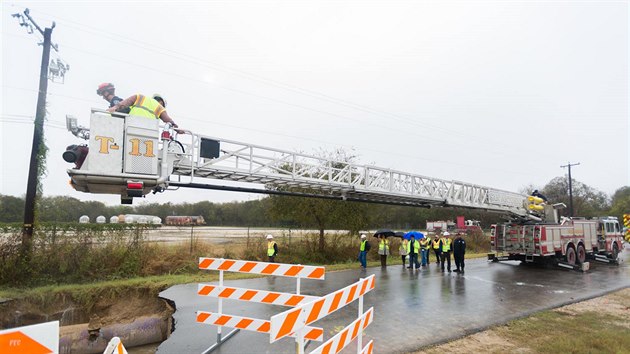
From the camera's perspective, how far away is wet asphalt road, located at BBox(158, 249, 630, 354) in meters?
6.22

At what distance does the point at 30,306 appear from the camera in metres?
9.83

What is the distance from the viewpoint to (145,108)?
608cm

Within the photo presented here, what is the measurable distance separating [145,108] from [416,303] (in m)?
7.43

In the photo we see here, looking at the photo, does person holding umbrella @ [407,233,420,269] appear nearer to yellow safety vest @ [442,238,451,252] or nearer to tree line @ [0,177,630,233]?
yellow safety vest @ [442,238,451,252]

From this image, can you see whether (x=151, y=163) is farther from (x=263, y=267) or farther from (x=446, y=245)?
(x=446, y=245)

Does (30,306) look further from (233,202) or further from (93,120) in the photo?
(233,202)

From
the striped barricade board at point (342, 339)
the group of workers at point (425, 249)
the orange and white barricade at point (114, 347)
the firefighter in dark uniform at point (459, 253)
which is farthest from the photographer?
the group of workers at point (425, 249)

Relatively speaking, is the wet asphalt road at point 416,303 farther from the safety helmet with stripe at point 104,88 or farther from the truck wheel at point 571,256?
the safety helmet with stripe at point 104,88

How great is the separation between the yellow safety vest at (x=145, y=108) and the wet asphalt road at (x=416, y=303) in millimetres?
3812

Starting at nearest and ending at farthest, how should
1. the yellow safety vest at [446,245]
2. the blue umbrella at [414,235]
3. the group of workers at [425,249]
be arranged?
1. the group of workers at [425,249]
2. the yellow safety vest at [446,245]
3. the blue umbrella at [414,235]

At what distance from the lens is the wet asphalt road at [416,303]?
20.4ft

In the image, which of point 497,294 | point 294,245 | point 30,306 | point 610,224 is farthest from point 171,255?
point 610,224

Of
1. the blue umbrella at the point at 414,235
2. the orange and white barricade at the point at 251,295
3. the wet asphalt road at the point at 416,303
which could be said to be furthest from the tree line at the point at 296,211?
the orange and white barricade at the point at 251,295

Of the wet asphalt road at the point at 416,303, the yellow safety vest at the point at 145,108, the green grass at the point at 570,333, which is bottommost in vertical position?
the wet asphalt road at the point at 416,303
